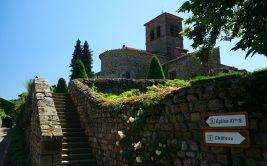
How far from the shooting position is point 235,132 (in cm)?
376

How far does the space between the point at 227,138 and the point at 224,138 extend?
5 cm

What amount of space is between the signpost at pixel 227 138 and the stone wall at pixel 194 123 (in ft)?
0.27

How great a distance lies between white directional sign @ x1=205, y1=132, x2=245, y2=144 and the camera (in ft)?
12.2

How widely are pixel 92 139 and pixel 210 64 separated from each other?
1773 cm

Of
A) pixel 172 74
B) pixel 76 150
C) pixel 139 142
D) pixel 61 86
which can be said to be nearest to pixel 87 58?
pixel 172 74

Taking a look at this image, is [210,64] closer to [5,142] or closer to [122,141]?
[5,142]

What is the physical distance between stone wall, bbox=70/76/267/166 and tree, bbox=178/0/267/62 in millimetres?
665

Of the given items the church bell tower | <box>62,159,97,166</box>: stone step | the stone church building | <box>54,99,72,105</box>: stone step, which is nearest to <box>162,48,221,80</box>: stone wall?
the stone church building

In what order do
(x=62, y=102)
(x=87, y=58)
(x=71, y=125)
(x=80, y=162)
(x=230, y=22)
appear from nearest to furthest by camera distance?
(x=230, y=22), (x=80, y=162), (x=71, y=125), (x=62, y=102), (x=87, y=58)

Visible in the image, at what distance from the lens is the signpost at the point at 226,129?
3660 millimetres

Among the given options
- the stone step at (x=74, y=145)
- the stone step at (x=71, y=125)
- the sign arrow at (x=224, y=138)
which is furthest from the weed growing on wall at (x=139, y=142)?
the stone step at (x=71, y=125)

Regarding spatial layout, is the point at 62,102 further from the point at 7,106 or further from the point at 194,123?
the point at 7,106

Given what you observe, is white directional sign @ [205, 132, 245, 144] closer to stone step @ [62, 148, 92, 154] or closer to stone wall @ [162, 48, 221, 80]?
stone step @ [62, 148, 92, 154]

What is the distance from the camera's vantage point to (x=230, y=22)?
16.4 feet
